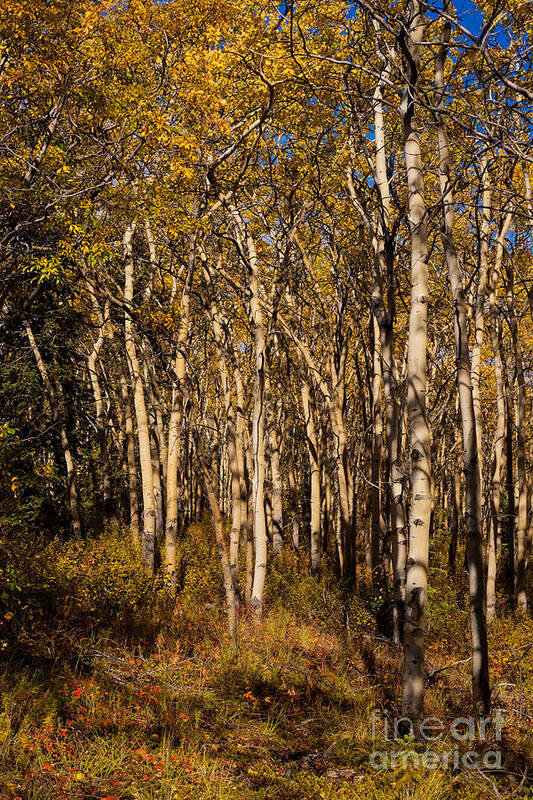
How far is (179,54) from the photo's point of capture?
9031 mm

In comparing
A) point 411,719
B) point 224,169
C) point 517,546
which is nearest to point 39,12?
point 224,169

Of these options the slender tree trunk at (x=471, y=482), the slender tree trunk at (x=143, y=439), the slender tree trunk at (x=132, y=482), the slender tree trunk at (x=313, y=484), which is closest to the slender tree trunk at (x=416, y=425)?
the slender tree trunk at (x=471, y=482)

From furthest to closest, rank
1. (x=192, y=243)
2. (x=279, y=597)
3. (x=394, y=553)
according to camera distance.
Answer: (x=279, y=597) → (x=192, y=243) → (x=394, y=553)

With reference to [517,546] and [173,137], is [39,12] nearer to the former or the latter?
[173,137]

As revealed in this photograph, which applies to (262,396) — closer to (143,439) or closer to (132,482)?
(143,439)

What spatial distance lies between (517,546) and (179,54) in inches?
451

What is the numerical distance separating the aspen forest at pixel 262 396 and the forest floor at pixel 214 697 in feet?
0.12

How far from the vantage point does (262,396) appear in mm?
8570

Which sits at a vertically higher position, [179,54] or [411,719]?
[179,54]

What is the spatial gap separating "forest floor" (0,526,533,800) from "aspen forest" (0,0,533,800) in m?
0.04

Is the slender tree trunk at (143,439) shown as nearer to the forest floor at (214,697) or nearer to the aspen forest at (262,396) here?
the aspen forest at (262,396)

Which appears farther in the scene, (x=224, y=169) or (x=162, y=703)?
(x=224, y=169)

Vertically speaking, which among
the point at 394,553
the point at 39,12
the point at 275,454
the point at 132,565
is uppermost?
the point at 39,12

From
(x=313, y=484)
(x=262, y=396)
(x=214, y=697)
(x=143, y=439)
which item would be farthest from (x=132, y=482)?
(x=214, y=697)
